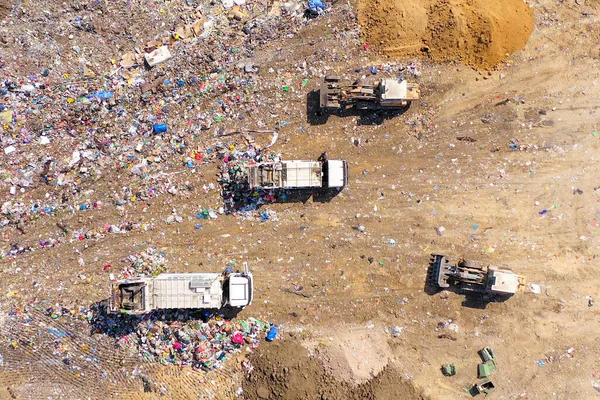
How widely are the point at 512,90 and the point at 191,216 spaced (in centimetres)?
906

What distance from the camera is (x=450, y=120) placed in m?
10.0

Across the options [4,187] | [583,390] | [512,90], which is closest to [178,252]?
[4,187]

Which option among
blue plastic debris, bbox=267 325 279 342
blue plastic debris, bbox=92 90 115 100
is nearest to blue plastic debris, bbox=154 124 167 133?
blue plastic debris, bbox=92 90 115 100

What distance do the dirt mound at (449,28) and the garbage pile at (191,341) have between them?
8302 millimetres

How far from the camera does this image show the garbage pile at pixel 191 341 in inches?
377

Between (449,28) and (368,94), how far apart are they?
9.10 feet

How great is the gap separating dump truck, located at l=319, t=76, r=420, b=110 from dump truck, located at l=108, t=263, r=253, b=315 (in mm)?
5130

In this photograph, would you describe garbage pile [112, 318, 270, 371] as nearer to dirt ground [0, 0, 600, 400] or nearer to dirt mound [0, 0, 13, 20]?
dirt ground [0, 0, 600, 400]

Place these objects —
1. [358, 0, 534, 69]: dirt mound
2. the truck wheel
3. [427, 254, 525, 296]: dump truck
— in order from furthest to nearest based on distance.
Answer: [358, 0, 534, 69]: dirt mound
the truck wheel
[427, 254, 525, 296]: dump truck

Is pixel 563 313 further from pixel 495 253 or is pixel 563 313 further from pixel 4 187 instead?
pixel 4 187

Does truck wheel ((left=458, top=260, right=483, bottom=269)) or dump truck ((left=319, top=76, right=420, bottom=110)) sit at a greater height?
dump truck ((left=319, top=76, right=420, bottom=110))

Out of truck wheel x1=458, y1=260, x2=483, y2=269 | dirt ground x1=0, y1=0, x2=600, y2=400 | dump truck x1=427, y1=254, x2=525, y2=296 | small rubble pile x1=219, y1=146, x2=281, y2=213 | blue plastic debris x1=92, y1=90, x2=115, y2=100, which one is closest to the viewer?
dump truck x1=427, y1=254, x2=525, y2=296

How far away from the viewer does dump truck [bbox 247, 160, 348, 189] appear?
362 inches

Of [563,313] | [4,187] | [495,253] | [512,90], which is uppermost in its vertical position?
[512,90]
